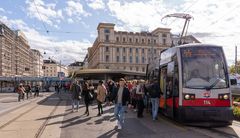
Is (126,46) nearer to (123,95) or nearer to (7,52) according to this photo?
(7,52)

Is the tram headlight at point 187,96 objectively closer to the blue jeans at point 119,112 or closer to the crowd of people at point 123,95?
the crowd of people at point 123,95

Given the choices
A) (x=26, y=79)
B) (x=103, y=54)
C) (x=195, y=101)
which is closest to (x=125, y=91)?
(x=195, y=101)

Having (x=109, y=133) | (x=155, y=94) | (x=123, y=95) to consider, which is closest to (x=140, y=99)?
(x=155, y=94)

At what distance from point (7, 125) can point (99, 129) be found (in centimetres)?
406

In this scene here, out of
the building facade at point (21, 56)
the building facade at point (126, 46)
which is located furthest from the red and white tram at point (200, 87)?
the building facade at point (21, 56)

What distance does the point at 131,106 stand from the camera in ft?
70.1

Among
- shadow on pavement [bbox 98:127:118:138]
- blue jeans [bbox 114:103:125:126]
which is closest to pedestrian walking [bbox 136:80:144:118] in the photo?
blue jeans [bbox 114:103:125:126]

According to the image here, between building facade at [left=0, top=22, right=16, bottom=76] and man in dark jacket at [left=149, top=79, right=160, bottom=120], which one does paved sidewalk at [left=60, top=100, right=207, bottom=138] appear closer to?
man in dark jacket at [left=149, top=79, right=160, bottom=120]

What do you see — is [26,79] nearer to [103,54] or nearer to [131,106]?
[103,54]

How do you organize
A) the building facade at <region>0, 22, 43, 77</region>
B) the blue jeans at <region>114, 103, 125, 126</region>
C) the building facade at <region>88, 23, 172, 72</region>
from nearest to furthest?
the blue jeans at <region>114, 103, 125, 126</region>
the building facade at <region>88, 23, 172, 72</region>
the building facade at <region>0, 22, 43, 77</region>

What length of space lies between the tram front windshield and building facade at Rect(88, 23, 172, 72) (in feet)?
379

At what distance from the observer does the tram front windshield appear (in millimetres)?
13094

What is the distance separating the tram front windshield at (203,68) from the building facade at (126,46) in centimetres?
11564

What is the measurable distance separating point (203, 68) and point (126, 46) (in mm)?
122655
